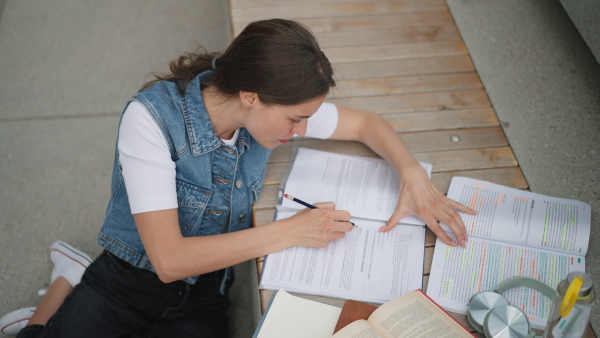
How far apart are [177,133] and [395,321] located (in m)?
0.65

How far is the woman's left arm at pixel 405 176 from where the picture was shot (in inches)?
58.3

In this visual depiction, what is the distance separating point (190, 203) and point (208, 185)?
6 centimetres

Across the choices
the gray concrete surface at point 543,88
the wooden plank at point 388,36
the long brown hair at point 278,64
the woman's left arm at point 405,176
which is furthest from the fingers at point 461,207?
the wooden plank at point 388,36

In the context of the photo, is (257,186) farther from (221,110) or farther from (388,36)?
(388,36)

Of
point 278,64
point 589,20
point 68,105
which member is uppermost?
point 278,64

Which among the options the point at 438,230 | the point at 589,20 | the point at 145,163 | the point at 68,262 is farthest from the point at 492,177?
the point at 68,262

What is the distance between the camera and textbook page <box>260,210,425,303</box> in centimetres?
135

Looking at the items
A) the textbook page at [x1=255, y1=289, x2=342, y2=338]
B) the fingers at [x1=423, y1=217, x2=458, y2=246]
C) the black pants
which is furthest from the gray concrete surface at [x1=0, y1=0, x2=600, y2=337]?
the textbook page at [x1=255, y1=289, x2=342, y2=338]

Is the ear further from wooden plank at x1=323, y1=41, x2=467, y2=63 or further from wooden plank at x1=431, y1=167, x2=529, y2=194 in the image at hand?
wooden plank at x1=323, y1=41, x2=467, y2=63

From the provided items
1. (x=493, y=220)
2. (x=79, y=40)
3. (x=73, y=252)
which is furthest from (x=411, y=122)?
(x=79, y=40)

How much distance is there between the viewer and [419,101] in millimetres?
1900

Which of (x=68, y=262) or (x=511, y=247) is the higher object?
(x=511, y=247)

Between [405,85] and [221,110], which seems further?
[405,85]

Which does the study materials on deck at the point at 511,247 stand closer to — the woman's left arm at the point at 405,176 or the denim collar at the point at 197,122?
the woman's left arm at the point at 405,176
